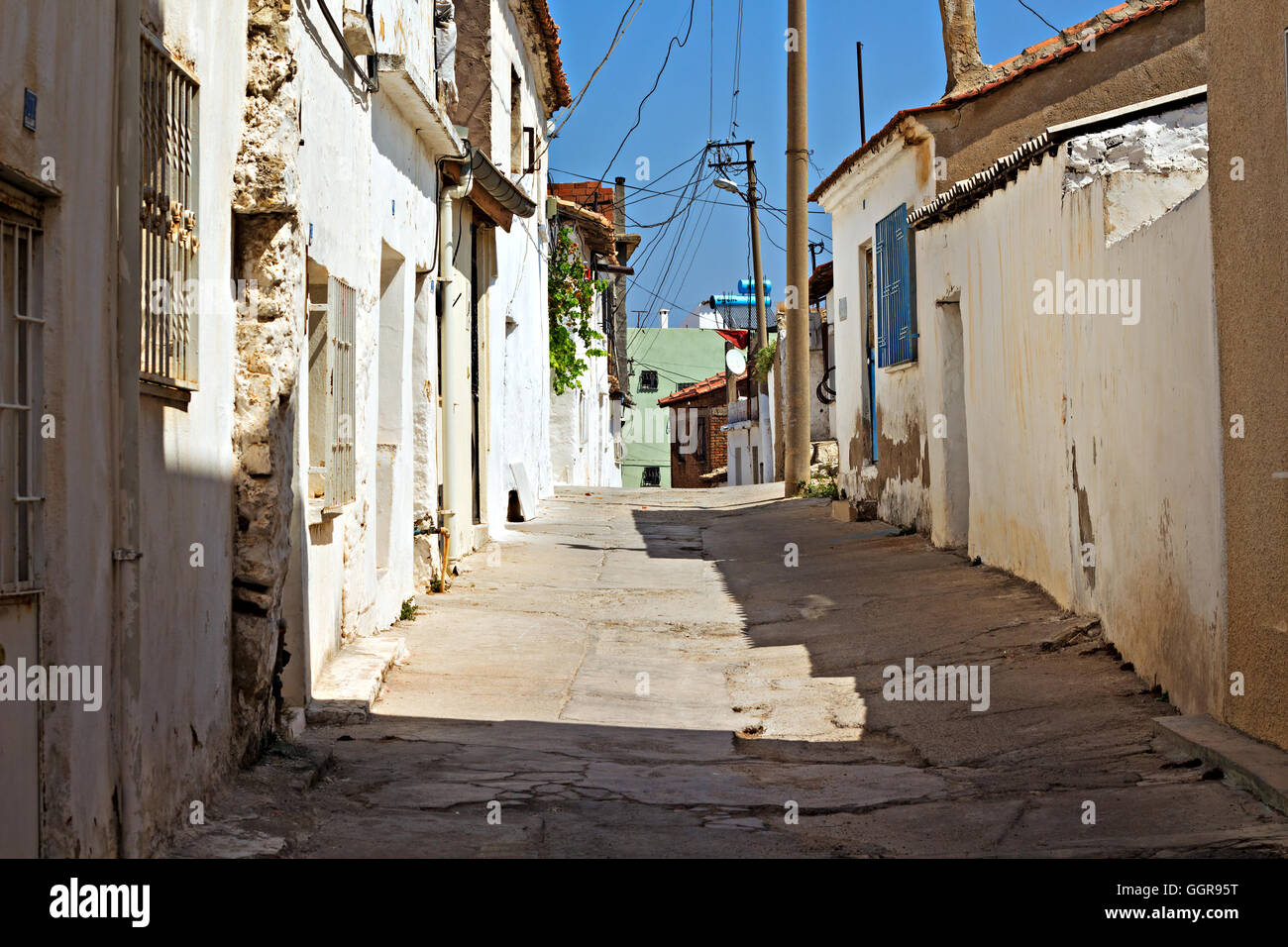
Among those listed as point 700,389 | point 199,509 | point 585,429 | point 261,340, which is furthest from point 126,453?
point 700,389

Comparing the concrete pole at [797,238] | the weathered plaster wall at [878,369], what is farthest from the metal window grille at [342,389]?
the concrete pole at [797,238]

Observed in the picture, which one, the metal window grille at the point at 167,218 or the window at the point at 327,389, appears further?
the window at the point at 327,389

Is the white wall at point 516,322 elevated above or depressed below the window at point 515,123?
below

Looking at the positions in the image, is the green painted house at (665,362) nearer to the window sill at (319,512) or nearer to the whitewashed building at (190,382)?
the whitewashed building at (190,382)

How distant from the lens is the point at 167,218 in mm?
4254

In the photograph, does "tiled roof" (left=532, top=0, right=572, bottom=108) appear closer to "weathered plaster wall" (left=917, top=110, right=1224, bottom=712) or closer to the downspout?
"weathered plaster wall" (left=917, top=110, right=1224, bottom=712)

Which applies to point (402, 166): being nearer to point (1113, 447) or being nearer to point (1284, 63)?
point (1113, 447)

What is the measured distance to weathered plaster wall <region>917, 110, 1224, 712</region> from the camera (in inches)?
213

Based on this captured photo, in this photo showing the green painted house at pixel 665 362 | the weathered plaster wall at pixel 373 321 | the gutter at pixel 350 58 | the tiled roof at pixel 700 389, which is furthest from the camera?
the green painted house at pixel 665 362

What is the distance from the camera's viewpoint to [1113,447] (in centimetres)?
660

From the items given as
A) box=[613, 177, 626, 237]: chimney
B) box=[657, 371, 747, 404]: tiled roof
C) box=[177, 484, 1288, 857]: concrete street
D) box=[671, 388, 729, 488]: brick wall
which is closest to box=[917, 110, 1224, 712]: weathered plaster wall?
box=[177, 484, 1288, 857]: concrete street

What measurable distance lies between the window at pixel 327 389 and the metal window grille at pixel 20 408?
3.32 m

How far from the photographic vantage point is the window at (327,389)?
6684mm

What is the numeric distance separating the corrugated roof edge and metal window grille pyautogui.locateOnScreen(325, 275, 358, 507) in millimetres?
4153
